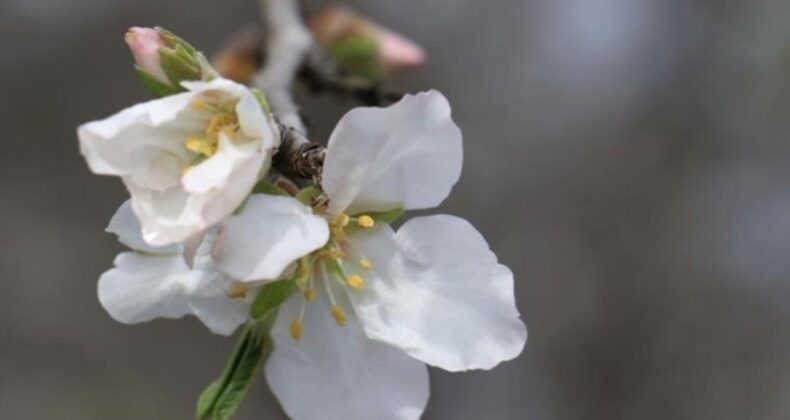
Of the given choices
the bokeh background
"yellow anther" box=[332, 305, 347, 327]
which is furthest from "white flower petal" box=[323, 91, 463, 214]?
the bokeh background

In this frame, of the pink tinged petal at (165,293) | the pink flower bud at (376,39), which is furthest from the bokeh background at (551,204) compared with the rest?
the pink tinged petal at (165,293)

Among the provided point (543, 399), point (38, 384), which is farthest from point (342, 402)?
point (38, 384)

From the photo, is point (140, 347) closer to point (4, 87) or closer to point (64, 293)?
point (64, 293)

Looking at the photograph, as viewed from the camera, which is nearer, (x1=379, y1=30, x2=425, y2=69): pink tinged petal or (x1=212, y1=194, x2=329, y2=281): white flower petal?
(x1=212, y1=194, x2=329, y2=281): white flower petal

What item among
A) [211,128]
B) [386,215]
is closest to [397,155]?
[386,215]

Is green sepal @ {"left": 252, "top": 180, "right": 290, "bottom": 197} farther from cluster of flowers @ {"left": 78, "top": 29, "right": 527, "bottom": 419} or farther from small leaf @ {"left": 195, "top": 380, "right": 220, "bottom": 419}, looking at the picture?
small leaf @ {"left": 195, "top": 380, "right": 220, "bottom": 419}
